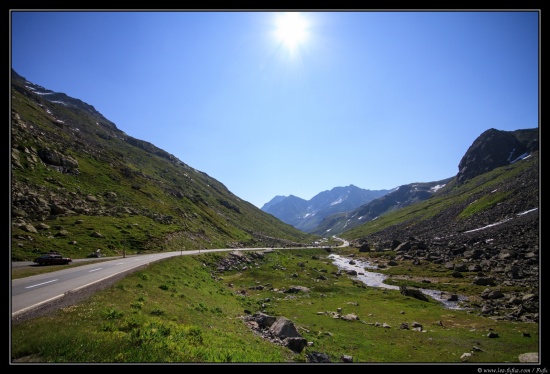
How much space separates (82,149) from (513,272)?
164 meters

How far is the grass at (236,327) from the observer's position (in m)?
12.4

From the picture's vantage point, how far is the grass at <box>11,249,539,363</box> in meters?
12.4

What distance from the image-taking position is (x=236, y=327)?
81.4 ft

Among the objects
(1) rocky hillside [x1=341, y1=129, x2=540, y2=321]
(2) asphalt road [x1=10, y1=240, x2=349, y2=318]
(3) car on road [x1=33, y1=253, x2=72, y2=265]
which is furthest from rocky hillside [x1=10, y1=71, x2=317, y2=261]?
(1) rocky hillside [x1=341, y1=129, x2=540, y2=321]

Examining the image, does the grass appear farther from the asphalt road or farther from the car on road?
the car on road

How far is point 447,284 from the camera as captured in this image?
2506 inches

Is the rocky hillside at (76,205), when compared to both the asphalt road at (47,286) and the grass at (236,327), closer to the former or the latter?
the asphalt road at (47,286)

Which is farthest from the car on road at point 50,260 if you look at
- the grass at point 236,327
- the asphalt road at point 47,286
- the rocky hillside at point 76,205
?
the grass at point 236,327

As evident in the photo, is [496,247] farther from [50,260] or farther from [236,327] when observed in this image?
[50,260]

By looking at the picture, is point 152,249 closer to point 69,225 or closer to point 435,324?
point 69,225

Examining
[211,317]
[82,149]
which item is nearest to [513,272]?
[211,317]

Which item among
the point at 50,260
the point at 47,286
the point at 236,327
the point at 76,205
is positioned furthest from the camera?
the point at 76,205

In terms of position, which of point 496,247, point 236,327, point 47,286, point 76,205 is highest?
point 76,205

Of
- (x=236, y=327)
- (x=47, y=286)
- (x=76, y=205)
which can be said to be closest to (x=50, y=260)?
(x=47, y=286)
